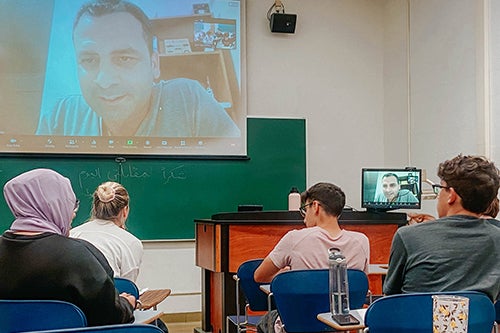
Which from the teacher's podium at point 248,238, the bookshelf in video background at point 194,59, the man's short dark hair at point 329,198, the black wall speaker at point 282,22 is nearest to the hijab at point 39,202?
the man's short dark hair at point 329,198

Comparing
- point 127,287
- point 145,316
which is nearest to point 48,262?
point 145,316

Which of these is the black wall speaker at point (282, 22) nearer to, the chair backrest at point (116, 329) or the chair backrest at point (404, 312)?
the chair backrest at point (404, 312)

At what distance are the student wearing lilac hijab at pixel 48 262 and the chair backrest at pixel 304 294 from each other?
27.2 inches

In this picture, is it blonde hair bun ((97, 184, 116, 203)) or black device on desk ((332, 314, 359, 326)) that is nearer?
black device on desk ((332, 314, 359, 326))

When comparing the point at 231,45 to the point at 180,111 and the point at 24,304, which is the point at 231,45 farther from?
the point at 24,304

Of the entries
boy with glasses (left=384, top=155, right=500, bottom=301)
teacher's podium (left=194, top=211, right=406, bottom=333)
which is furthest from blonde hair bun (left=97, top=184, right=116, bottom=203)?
boy with glasses (left=384, top=155, right=500, bottom=301)

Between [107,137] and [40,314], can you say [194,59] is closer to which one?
[107,137]

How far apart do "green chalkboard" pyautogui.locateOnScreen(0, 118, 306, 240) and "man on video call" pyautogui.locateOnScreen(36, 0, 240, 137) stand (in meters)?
0.30

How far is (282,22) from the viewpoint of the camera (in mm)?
5637

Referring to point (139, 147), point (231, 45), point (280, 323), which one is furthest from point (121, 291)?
point (231, 45)

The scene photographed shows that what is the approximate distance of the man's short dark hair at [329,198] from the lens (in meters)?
2.66

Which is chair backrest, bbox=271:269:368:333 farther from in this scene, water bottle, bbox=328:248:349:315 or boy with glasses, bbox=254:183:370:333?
boy with glasses, bbox=254:183:370:333

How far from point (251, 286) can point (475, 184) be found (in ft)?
4.80

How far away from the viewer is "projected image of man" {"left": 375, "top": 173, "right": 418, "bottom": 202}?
4168mm
